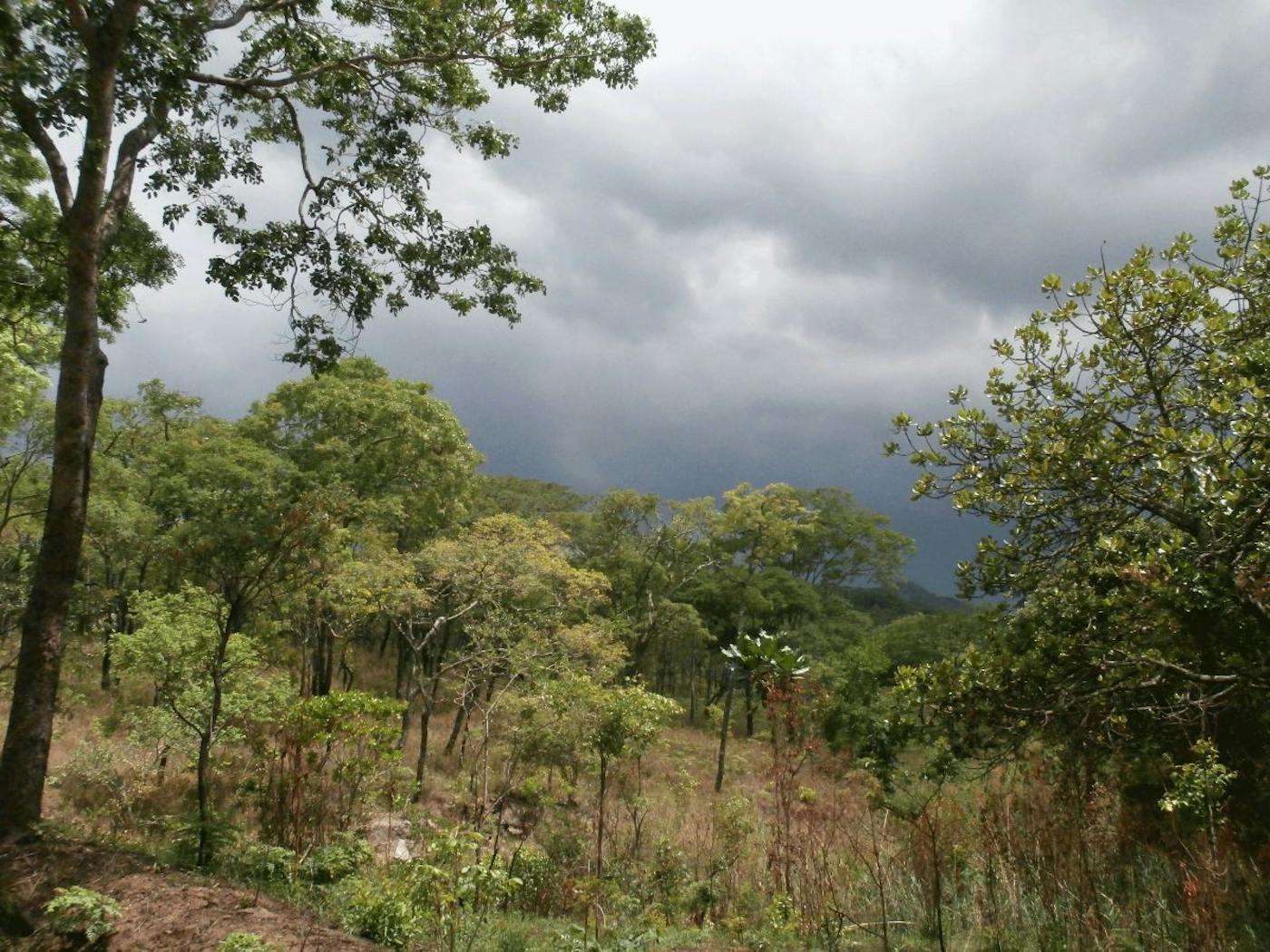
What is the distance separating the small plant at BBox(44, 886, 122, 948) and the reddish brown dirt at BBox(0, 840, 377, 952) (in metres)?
0.07

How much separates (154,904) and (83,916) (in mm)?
386

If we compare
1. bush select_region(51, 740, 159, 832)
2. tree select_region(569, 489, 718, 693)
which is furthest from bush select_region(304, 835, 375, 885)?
tree select_region(569, 489, 718, 693)

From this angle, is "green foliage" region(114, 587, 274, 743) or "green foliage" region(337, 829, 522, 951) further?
"green foliage" region(114, 587, 274, 743)

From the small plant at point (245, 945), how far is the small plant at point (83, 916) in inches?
27.4

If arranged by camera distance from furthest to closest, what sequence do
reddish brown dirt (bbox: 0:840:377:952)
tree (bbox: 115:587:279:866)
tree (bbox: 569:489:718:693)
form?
tree (bbox: 569:489:718:693) → tree (bbox: 115:587:279:866) → reddish brown dirt (bbox: 0:840:377:952)

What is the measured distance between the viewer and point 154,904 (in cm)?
430

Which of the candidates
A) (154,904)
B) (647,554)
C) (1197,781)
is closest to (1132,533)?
(1197,781)

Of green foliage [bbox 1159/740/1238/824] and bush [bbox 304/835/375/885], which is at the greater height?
green foliage [bbox 1159/740/1238/824]

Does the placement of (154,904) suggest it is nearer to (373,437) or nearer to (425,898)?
(425,898)

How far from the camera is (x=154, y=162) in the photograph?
277 inches

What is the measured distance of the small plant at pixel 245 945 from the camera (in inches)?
140

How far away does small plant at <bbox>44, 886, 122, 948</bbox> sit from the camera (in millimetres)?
3855

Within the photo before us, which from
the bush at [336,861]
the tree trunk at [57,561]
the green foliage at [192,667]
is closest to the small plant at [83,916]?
the tree trunk at [57,561]

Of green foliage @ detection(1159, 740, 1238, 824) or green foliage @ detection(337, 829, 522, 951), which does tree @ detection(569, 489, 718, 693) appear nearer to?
green foliage @ detection(337, 829, 522, 951)
